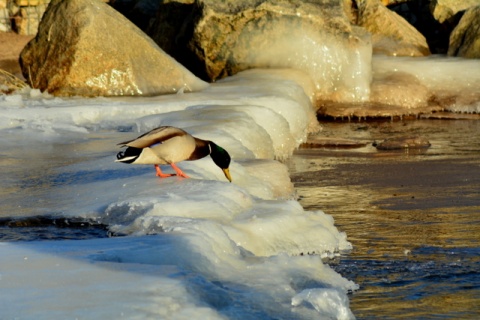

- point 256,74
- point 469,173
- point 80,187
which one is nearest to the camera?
point 80,187

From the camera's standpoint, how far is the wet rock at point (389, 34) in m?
17.4

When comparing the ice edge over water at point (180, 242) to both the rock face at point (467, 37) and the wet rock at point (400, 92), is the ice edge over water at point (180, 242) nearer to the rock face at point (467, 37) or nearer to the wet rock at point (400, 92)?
the wet rock at point (400, 92)

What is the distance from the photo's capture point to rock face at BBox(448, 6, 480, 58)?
1705cm

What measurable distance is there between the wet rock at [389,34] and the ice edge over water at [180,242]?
25.0 feet

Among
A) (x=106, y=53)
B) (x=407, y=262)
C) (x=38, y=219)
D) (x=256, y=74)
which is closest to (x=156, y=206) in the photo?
(x=38, y=219)

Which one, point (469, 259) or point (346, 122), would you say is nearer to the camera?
point (469, 259)

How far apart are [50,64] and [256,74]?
2991mm

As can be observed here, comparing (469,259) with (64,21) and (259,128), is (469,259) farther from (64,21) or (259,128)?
(64,21)

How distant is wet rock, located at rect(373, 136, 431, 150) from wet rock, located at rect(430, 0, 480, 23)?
7708mm

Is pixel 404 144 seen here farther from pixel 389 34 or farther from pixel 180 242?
pixel 180 242

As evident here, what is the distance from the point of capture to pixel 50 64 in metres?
12.9

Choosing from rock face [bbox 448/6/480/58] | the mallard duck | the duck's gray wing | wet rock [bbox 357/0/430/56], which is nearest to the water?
the mallard duck

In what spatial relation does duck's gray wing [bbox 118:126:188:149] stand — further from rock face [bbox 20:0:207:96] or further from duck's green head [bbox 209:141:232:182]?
rock face [bbox 20:0:207:96]

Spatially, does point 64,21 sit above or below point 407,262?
below
